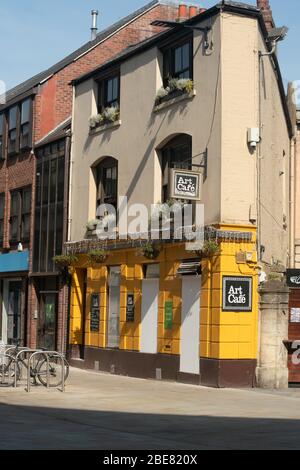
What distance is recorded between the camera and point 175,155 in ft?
67.0

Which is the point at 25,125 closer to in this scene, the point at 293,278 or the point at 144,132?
the point at 144,132

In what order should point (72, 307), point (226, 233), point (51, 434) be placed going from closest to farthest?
point (51, 434) → point (226, 233) → point (72, 307)

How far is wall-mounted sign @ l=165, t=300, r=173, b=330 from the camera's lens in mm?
19547

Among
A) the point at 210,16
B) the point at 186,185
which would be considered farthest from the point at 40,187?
the point at 210,16

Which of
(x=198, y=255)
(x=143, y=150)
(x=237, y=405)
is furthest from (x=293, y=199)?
(x=237, y=405)

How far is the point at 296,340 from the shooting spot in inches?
707

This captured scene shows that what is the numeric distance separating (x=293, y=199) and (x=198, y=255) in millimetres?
8896

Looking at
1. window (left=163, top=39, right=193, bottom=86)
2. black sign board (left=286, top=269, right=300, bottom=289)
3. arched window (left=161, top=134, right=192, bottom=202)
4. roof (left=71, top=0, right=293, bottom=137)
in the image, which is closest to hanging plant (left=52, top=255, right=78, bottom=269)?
arched window (left=161, top=134, right=192, bottom=202)

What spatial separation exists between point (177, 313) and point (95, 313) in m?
4.53

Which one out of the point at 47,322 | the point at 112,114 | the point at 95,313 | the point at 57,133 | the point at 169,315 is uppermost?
the point at 57,133

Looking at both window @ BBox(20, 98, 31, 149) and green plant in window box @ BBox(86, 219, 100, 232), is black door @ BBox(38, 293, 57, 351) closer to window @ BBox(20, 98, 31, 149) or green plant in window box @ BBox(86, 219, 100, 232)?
green plant in window box @ BBox(86, 219, 100, 232)

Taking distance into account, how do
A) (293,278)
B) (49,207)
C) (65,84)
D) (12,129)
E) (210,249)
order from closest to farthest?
(210,249)
(293,278)
(49,207)
(65,84)
(12,129)

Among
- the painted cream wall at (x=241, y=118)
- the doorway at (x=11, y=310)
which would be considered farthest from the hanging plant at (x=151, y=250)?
the doorway at (x=11, y=310)
